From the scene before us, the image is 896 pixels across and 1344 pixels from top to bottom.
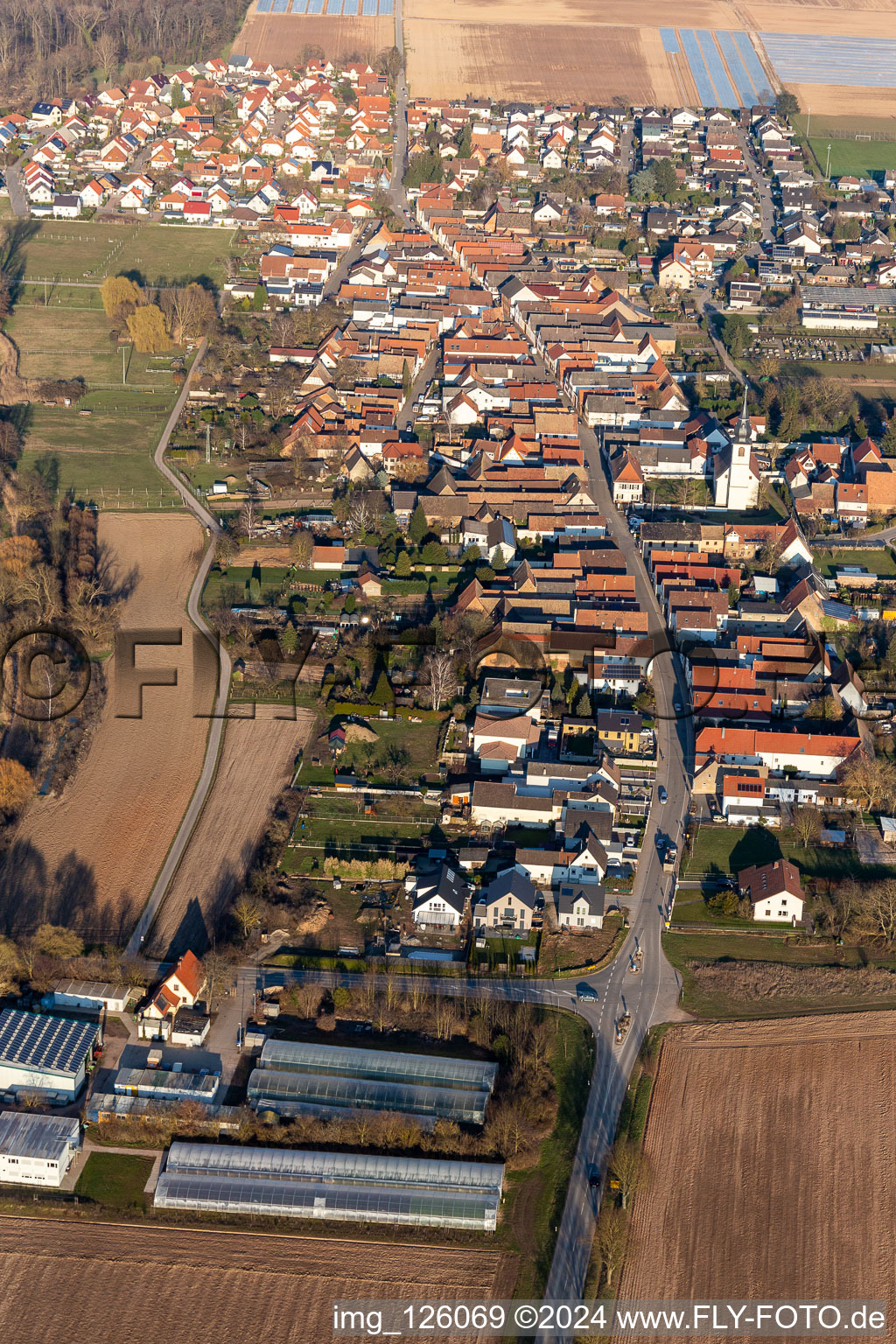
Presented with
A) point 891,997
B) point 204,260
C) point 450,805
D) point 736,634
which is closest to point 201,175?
point 204,260

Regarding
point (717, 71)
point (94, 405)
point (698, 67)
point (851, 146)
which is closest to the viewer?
point (94, 405)

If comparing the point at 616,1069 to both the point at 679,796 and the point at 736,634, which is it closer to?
the point at 679,796

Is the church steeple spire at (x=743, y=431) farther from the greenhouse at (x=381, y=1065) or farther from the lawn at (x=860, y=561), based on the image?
the greenhouse at (x=381, y=1065)

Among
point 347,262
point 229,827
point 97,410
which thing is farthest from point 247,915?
point 347,262

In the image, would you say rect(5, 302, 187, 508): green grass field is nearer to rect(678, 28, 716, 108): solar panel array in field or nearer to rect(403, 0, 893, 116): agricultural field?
rect(403, 0, 893, 116): agricultural field


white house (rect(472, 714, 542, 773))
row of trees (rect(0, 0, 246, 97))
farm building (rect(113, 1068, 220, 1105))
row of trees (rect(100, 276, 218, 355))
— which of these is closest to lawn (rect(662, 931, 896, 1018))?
white house (rect(472, 714, 542, 773))

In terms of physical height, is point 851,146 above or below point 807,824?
below

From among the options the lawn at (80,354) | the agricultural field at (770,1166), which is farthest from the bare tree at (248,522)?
the agricultural field at (770,1166)

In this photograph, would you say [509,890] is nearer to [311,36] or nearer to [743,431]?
[743,431]
